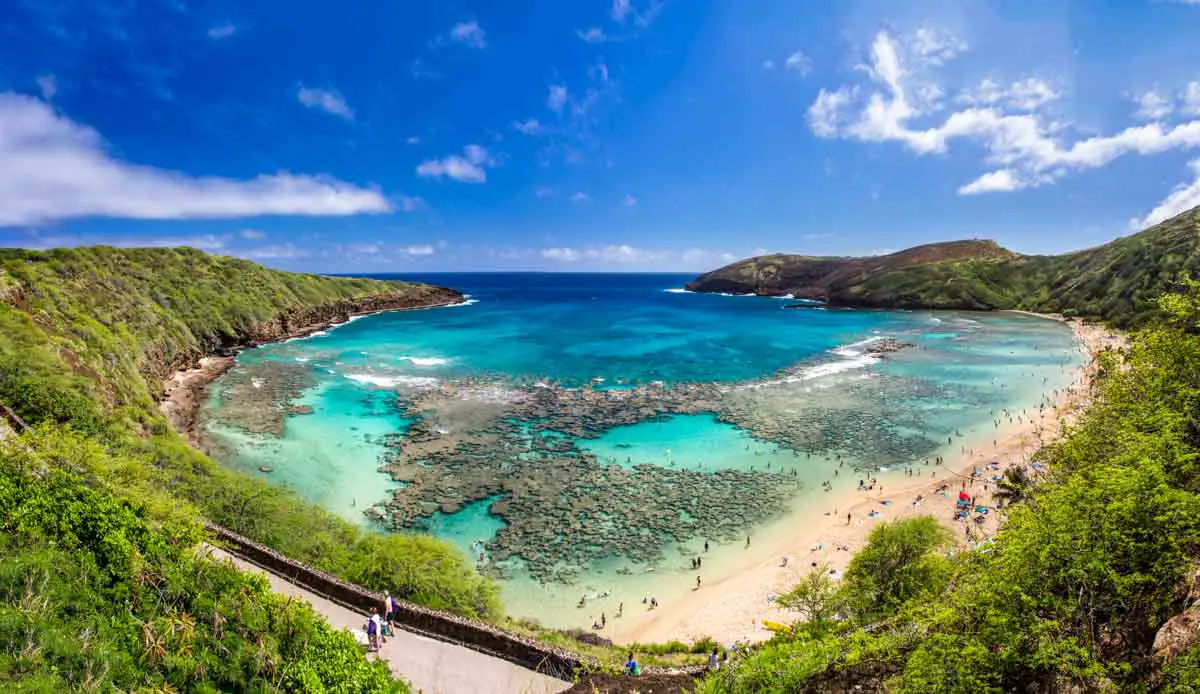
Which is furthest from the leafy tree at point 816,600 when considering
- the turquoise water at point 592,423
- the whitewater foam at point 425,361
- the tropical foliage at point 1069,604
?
the whitewater foam at point 425,361

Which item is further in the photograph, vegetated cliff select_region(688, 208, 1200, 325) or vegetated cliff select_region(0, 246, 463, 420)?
vegetated cliff select_region(688, 208, 1200, 325)

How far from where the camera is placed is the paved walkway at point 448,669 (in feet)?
52.6

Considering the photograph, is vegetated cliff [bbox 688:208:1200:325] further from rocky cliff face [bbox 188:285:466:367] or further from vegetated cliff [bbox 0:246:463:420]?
rocky cliff face [bbox 188:285:466:367]

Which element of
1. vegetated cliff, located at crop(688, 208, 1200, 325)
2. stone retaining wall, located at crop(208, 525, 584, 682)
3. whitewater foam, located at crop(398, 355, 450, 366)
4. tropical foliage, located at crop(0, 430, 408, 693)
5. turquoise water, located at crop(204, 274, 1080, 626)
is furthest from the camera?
vegetated cliff, located at crop(688, 208, 1200, 325)

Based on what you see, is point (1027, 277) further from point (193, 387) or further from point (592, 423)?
point (193, 387)

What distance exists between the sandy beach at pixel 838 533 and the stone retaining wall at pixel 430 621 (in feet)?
28.0

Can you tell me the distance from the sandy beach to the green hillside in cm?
995

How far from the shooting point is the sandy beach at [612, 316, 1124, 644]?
2517cm

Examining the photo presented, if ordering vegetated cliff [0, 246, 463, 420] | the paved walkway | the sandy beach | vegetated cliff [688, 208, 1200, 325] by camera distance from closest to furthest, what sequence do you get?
the paved walkway → the sandy beach → vegetated cliff [0, 246, 463, 420] → vegetated cliff [688, 208, 1200, 325]

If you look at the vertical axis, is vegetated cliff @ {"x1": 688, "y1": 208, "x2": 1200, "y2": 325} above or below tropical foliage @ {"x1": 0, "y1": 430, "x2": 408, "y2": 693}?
above

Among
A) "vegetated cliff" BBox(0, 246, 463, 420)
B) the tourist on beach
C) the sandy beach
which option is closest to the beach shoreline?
"vegetated cliff" BBox(0, 246, 463, 420)

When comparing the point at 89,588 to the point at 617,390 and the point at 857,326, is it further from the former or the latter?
the point at 857,326

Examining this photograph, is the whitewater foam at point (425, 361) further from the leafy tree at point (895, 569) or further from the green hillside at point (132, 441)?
the leafy tree at point (895, 569)

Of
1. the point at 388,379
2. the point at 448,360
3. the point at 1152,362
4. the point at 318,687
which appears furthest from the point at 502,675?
the point at 448,360
